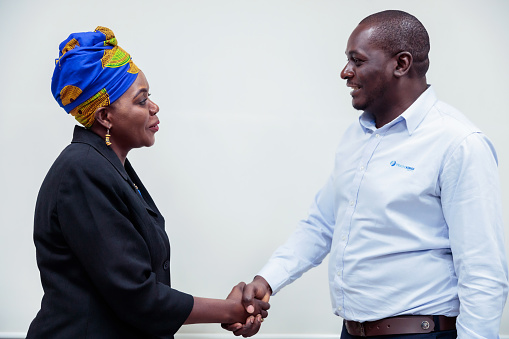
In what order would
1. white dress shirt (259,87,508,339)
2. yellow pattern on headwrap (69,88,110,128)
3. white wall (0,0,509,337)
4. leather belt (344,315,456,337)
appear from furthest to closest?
1. white wall (0,0,509,337)
2. yellow pattern on headwrap (69,88,110,128)
3. leather belt (344,315,456,337)
4. white dress shirt (259,87,508,339)

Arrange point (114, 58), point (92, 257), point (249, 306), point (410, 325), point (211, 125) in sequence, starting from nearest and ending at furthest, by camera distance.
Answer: point (92, 257) → point (410, 325) → point (114, 58) → point (249, 306) → point (211, 125)

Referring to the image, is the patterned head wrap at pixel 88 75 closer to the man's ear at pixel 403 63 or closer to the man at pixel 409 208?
the man at pixel 409 208

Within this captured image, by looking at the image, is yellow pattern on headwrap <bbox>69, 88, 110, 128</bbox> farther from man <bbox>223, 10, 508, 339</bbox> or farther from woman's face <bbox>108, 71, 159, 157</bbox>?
man <bbox>223, 10, 508, 339</bbox>

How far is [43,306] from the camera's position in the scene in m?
1.63

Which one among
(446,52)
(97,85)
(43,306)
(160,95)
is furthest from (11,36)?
(446,52)

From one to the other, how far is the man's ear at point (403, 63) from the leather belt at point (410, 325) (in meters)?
0.71

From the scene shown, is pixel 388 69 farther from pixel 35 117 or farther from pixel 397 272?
pixel 35 117

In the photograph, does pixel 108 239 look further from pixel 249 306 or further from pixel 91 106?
pixel 249 306

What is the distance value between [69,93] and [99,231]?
0.45 meters

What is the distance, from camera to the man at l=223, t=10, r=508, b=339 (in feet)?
5.04

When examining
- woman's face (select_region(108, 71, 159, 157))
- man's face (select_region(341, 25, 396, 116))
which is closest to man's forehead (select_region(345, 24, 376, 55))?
man's face (select_region(341, 25, 396, 116))

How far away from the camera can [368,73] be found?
182 centimetres

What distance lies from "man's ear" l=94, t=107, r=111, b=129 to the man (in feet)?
2.45

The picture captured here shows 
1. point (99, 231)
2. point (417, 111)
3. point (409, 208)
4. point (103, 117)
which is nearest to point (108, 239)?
point (99, 231)
